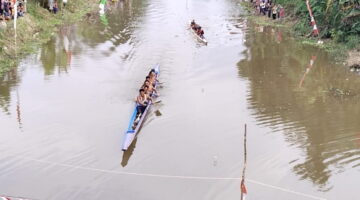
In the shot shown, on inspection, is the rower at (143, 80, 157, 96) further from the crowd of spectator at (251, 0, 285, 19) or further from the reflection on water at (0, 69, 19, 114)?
the crowd of spectator at (251, 0, 285, 19)

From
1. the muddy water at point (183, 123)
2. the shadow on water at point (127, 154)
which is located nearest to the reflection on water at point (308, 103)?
the muddy water at point (183, 123)

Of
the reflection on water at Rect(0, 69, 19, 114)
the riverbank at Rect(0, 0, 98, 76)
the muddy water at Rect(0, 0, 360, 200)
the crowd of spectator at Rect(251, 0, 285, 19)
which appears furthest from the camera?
the crowd of spectator at Rect(251, 0, 285, 19)

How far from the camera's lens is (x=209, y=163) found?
1352 cm

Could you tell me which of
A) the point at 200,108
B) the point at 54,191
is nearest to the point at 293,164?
the point at 200,108

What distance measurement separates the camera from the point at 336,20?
2720 cm

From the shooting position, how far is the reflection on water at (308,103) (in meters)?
13.9

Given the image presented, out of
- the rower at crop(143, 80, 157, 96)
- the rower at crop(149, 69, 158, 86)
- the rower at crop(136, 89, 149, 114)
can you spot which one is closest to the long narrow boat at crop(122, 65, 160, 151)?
the rower at crop(136, 89, 149, 114)

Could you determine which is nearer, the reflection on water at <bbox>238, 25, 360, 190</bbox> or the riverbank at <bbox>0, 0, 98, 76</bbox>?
the reflection on water at <bbox>238, 25, 360, 190</bbox>

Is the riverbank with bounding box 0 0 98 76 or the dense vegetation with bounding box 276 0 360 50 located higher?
the dense vegetation with bounding box 276 0 360 50

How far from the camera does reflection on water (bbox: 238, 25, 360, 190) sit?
45.5ft

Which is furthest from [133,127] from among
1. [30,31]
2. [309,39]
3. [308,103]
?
[309,39]

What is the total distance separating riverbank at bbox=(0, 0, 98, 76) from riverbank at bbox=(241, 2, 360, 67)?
44.0ft

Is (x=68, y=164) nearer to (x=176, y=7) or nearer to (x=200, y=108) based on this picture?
(x=200, y=108)

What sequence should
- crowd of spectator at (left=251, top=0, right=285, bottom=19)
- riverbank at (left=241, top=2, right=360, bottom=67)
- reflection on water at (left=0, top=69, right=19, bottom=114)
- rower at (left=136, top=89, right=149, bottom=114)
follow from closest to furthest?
rower at (left=136, top=89, right=149, bottom=114)
reflection on water at (left=0, top=69, right=19, bottom=114)
riverbank at (left=241, top=2, right=360, bottom=67)
crowd of spectator at (left=251, top=0, right=285, bottom=19)
